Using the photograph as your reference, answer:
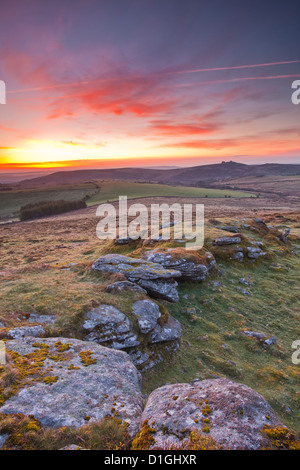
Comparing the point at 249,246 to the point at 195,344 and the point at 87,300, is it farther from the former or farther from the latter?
the point at 87,300

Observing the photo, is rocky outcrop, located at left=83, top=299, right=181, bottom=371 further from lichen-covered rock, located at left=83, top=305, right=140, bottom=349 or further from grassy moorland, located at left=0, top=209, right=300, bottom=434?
grassy moorland, located at left=0, top=209, right=300, bottom=434

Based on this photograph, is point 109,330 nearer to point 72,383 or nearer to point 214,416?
point 72,383

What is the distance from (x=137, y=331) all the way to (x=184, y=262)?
25.3ft

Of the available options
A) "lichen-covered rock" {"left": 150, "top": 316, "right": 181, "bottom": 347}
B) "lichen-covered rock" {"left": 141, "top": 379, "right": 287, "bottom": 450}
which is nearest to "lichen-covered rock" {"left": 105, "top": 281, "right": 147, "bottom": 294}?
"lichen-covered rock" {"left": 150, "top": 316, "right": 181, "bottom": 347}

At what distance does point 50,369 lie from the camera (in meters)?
7.86

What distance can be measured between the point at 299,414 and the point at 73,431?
9505mm

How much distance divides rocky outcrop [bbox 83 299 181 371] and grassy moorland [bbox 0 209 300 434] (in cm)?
47

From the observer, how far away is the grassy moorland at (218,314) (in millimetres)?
11008

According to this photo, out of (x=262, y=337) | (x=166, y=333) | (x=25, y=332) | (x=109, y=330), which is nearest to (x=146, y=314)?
(x=166, y=333)

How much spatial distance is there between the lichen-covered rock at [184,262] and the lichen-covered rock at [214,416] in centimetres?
1080

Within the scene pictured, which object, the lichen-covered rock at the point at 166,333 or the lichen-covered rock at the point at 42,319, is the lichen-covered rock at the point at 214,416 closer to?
the lichen-covered rock at the point at 166,333

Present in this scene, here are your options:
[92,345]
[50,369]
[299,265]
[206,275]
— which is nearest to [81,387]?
[50,369]

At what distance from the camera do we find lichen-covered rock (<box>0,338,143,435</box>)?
6215 mm

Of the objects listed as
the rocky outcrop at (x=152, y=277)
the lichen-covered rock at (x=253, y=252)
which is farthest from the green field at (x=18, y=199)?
the lichen-covered rock at (x=253, y=252)
